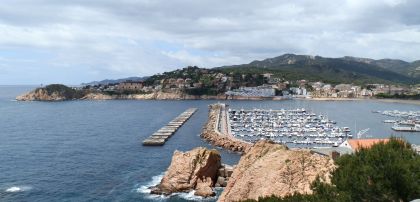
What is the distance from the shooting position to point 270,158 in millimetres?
31656

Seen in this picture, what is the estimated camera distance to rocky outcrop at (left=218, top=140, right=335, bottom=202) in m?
28.3

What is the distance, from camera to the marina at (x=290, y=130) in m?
75.8

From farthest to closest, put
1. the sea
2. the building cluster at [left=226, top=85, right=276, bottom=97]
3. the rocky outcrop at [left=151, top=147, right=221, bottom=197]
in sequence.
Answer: the building cluster at [left=226, top=85, right=276, bottom=97] → the sea → the rocky outcrop at [left=151, top=147, right=221, bottom=197]

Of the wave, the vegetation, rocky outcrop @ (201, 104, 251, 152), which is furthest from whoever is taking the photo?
the vegetation

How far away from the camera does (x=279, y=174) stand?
2941cm

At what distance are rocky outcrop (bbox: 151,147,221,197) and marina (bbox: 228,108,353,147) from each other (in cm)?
3060

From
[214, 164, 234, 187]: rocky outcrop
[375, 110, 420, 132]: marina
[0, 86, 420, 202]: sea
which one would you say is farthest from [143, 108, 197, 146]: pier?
[375, 110, 420, 132]: marina

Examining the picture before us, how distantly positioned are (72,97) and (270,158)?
581ft

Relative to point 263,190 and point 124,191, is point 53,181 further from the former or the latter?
point 263,190

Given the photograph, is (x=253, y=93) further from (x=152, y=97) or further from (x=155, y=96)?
(x=152, y=97)

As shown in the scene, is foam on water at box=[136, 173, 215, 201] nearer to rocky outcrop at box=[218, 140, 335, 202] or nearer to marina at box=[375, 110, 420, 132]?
rocky outcrop at box=[218, 140, 335, 202]

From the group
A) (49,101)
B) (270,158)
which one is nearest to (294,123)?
(270,158)

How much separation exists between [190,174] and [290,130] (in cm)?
4625

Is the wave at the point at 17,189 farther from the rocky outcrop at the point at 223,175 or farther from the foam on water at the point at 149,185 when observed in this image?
the rocky outcrop at the point at 223,175
